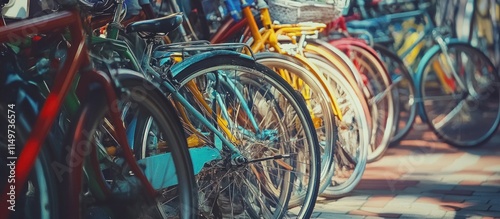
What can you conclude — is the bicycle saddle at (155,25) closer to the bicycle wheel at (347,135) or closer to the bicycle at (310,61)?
the bicycle at (310,61)

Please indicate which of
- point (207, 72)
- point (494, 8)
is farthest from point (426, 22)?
point (207, 72)

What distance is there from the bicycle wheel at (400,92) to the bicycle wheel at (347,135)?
4.79 ft

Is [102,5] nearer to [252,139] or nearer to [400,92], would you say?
[252,139]

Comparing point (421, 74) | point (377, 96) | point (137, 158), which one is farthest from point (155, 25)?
point (421, 74)

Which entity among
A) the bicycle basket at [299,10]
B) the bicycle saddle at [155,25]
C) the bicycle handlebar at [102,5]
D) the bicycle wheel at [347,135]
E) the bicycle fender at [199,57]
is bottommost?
the bicycle wheel at [347,135]

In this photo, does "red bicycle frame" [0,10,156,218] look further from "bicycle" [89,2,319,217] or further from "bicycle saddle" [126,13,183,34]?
"bicycle saddle" [126,13,183,34]

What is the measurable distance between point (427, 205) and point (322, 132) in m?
0.81

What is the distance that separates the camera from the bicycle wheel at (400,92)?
7.54 m

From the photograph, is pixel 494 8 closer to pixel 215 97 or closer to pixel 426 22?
pixel 426 22

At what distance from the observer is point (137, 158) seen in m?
3.82

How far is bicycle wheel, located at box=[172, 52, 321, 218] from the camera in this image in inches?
171

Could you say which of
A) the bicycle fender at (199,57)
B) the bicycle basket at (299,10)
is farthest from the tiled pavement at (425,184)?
the bicycle fender at (199,57)

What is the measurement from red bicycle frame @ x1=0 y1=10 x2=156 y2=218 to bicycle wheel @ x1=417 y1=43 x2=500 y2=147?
187 inches

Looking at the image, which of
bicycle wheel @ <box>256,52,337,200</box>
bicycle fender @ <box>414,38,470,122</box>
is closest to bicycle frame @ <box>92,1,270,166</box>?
bicycle wheel @ <box>256,52,337,200</box>
